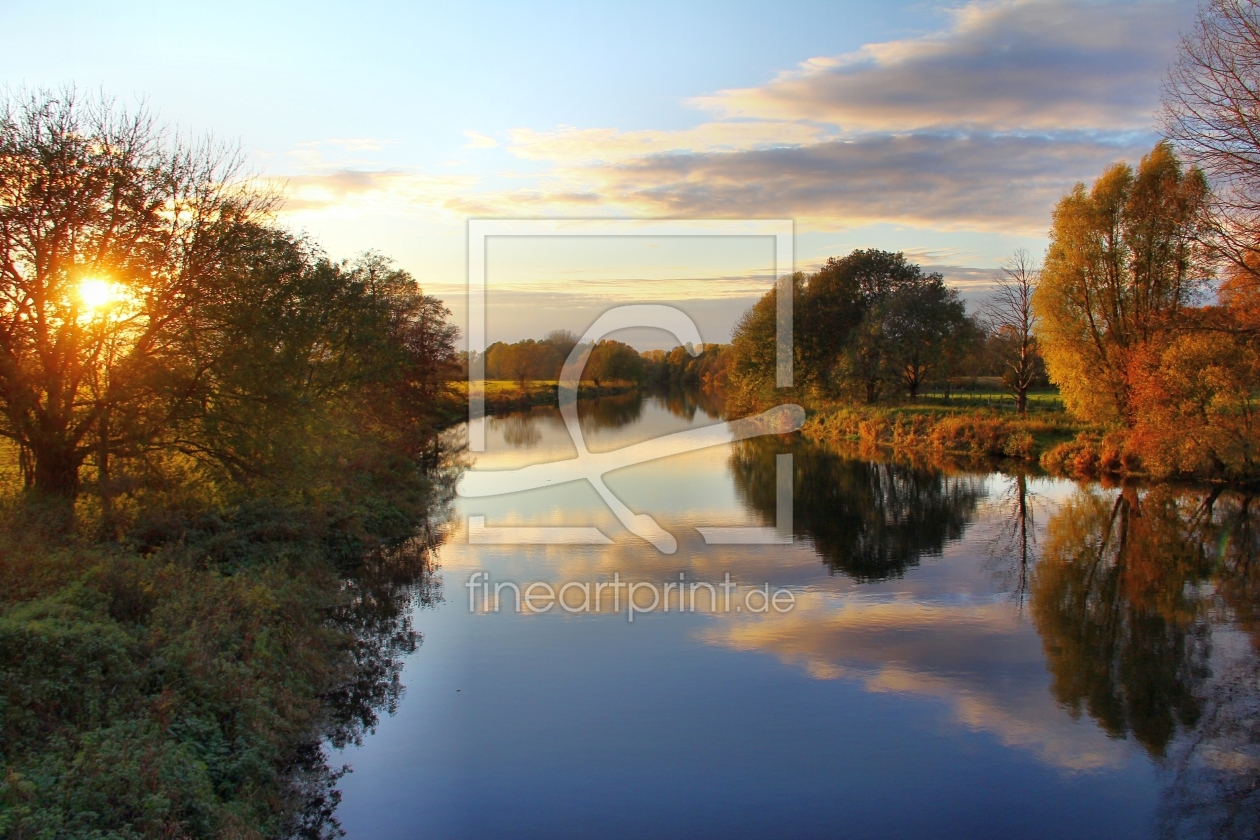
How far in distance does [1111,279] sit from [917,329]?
17.5m

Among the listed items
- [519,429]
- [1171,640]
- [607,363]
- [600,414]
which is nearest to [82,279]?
[1171,640]

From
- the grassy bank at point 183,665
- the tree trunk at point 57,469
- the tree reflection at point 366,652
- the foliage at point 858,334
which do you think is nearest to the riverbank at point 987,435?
the foliage at point 858,334

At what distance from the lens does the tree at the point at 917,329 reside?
48.2 meters

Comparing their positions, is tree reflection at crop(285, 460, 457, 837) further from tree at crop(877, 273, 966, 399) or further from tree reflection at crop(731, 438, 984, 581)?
tree at crop(877, 273, 966, 399)

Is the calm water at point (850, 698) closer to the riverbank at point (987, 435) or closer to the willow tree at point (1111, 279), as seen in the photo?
the riverbank at point (987, 435)

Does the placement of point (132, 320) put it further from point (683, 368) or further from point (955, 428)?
point (683, 368)

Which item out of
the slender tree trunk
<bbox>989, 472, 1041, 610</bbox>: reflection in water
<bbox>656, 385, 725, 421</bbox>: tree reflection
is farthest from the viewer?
<bbox>656, 385, 725, 421</bbox>: tree reflection

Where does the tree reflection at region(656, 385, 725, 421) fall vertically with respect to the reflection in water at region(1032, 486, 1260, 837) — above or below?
above

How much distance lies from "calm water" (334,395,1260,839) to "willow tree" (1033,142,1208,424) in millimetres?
10176

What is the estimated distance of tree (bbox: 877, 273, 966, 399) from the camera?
158ft

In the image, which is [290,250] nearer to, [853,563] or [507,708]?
[507,708]

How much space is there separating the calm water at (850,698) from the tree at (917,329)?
89.4 ft

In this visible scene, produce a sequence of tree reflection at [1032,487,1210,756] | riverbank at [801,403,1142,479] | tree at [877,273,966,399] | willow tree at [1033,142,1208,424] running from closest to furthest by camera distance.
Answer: tree reflection at [1032,487,1210,756], willow tree at [1033,142,1208,424], riverbank at [801,403,1142,479], tree at [877,273,966,399]

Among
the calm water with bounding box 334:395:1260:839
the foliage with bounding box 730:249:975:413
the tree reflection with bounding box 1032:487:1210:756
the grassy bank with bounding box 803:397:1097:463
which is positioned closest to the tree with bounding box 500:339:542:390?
the foliage with bounding box 730:249:975:413
